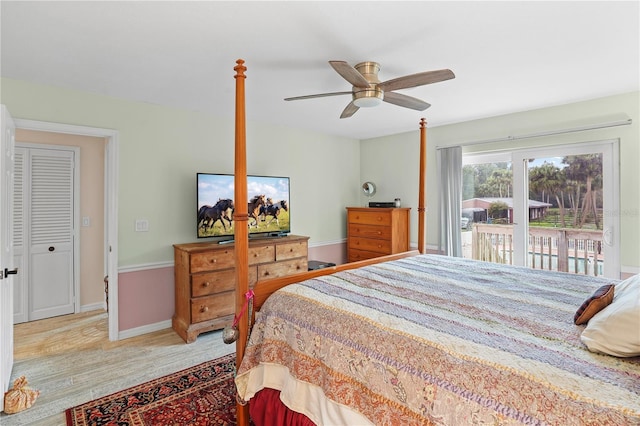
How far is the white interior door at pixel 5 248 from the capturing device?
6.86ft

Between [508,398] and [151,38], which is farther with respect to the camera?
[151,38]

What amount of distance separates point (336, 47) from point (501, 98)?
2018mm

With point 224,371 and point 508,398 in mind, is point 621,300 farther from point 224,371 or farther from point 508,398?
point 224,371

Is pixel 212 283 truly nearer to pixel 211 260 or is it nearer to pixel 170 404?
pixel 211 260

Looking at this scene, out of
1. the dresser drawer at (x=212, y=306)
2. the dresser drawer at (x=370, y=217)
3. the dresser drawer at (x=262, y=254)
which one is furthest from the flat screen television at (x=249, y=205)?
the dresser drawer at (x=370, y=217)

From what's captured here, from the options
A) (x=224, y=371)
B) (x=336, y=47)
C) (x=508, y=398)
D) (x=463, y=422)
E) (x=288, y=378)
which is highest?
(x=336, y=47)

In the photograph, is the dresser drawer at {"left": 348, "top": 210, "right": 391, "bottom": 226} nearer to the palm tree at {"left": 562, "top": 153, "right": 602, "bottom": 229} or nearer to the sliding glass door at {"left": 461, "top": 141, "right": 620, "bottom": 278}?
the sliding glass door at {"left": 461, "top": 141, "right": 620, "bottom": 278}

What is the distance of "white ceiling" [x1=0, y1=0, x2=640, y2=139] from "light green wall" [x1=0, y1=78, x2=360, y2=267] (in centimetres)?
17

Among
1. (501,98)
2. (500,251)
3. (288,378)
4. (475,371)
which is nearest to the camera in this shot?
(475,371)

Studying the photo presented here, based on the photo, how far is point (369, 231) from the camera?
4695 mm

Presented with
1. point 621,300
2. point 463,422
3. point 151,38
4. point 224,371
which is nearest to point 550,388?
point 463,422

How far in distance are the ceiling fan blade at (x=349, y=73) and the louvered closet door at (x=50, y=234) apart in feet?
12.1

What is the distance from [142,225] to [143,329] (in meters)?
1.07

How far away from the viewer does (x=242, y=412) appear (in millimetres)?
1851
